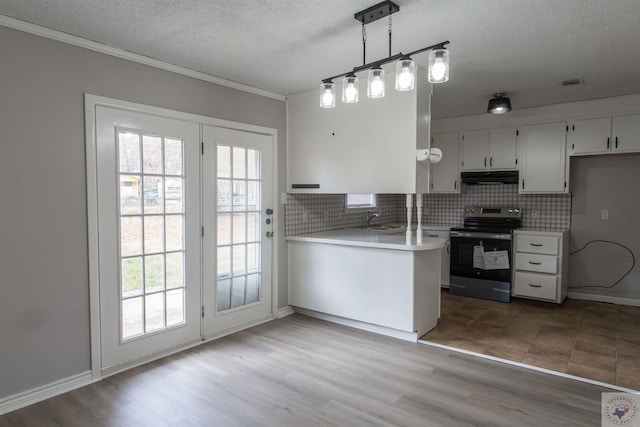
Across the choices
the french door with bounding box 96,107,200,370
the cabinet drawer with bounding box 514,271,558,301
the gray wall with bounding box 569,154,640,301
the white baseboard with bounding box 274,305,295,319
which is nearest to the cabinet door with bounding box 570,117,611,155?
the gray wall with bounding box 569,154,640,301

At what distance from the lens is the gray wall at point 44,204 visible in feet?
7.52

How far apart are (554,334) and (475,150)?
246 cm

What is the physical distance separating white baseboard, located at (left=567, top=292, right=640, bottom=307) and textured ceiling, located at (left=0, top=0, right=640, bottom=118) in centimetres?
248

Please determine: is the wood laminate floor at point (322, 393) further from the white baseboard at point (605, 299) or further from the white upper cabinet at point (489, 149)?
the white upper cabinet at point (489, 149)

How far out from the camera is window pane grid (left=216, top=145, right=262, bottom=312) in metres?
3.48

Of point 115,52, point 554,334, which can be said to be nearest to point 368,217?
point 554,334

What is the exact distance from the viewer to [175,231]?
312 centimetres

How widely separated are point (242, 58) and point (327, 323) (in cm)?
258

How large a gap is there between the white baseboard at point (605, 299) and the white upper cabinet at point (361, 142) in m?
2.86

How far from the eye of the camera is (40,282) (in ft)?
7.96

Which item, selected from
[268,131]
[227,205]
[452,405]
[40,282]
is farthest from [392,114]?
[40,282]

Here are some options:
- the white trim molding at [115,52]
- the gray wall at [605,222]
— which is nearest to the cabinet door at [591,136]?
the gray wall at [605,222]

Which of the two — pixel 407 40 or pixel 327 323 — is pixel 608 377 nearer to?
pixel 327 323

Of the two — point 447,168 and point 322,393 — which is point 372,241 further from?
point 447,168
